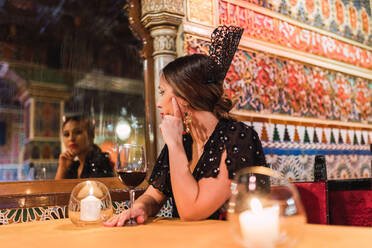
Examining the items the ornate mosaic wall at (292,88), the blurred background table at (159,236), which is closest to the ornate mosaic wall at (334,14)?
the ornate mosaic wall at (292,88)

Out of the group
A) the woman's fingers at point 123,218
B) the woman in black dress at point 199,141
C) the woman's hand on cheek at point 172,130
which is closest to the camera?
the woman's fingers at point 123,218

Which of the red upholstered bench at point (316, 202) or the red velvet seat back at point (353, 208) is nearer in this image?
the red upholstered bench at point (316, 202)

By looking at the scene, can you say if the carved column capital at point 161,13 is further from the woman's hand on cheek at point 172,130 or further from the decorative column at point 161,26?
the woman's hand on cheek at point 172,130

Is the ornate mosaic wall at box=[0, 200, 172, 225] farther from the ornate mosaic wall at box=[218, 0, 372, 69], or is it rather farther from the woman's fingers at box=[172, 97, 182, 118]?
the ornate mosaic wall at box=[218, 0, 372, 69]

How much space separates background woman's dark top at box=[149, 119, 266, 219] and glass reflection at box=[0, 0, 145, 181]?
92 centimetres

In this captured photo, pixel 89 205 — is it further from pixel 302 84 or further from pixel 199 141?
pixel 302 84

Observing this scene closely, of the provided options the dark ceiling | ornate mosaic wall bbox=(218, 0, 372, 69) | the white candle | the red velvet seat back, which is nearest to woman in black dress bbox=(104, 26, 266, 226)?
the red velvet seat back

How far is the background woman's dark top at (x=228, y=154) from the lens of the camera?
149 centimetres

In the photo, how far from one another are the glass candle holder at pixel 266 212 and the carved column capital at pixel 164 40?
2.11 m

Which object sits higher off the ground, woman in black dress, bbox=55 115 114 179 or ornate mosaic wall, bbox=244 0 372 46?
ornate mosaic wall, bbox=244 0 372 46

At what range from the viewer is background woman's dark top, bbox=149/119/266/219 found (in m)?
1.49

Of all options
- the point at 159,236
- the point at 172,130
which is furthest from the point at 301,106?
the point at 159,236

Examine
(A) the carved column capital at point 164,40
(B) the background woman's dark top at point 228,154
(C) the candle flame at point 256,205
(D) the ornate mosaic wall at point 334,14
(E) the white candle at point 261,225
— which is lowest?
(E) the white candle at point 261,225

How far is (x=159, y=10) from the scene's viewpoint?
2.57 m
